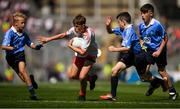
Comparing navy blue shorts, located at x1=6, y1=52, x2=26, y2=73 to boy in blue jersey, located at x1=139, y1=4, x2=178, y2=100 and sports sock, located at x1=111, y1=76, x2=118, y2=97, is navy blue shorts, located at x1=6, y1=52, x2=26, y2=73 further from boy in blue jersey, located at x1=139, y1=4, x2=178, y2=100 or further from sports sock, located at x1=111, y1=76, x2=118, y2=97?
boy in blue jersey, located at x1=139, y1=4, x2=178, y2=100

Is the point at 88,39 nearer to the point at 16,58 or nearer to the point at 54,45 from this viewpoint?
the point at 16,58

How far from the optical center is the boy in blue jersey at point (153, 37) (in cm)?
1797

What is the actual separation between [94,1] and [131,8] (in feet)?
10.7

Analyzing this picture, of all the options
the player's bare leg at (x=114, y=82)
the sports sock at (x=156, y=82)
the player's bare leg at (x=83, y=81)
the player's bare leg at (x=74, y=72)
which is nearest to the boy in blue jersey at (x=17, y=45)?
the player's bare leg at (x=74, y=72)

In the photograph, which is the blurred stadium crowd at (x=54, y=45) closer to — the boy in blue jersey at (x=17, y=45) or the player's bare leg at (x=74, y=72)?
the player's bare leg at (x=74, y=72)

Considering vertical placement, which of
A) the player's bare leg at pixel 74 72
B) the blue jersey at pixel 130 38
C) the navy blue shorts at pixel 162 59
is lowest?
the player's bare leg at pixel 74 72

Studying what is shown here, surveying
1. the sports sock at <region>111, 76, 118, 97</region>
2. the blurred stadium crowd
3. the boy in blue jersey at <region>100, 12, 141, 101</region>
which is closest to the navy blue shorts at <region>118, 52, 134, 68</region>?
the boy in blue jersey at <region>100, 12, 141, 101</region>

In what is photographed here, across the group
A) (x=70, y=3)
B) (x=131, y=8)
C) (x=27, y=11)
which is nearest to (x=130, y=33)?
(x=27, y=11)

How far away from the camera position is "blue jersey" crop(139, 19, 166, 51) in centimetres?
1805

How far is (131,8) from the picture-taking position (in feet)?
148

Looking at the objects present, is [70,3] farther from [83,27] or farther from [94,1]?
[83,27]

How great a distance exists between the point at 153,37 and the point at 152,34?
71 millimetres

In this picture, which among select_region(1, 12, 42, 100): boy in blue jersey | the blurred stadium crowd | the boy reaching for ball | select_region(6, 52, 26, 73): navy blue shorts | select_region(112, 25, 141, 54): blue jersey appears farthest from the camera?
the blurred stadium crowd

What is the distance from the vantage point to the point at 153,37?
18.1m
